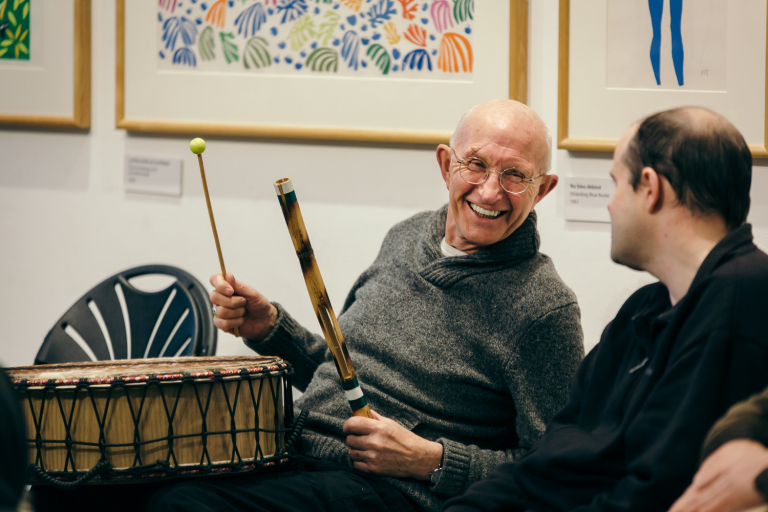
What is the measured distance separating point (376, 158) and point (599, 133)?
59cm

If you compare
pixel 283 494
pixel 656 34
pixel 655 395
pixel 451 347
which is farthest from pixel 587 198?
A: pixel 283 494

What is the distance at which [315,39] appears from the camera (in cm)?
185

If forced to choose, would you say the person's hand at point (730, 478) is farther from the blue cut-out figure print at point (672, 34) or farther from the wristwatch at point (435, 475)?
the blue cut-out figure print at point (672, 34)

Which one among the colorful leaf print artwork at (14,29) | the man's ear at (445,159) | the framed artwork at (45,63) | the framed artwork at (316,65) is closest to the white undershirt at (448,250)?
the man's ear at (445,159)

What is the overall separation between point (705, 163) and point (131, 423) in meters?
0.95

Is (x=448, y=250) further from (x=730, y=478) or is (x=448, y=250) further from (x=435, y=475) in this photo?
(x=730, y=478)

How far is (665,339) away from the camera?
2.84 feet

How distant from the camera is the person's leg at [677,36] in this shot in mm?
1635

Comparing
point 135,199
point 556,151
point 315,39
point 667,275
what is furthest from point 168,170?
point 667,275

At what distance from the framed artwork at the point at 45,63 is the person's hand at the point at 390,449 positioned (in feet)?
4.37

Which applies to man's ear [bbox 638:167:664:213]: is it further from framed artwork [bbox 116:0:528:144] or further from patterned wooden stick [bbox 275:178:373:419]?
framed artwork [bbox 116:0:528:144]

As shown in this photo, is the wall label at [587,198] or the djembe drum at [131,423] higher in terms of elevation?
the wall label at [587,198]

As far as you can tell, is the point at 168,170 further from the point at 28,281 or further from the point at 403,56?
the point at 403,56

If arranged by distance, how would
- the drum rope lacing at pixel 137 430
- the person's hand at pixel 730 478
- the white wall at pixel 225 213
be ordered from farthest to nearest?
1. the white wall at pixel 225 213
2. the drum rope lacing at pixel 137 430
3. the person's hand at pixel 730 478
